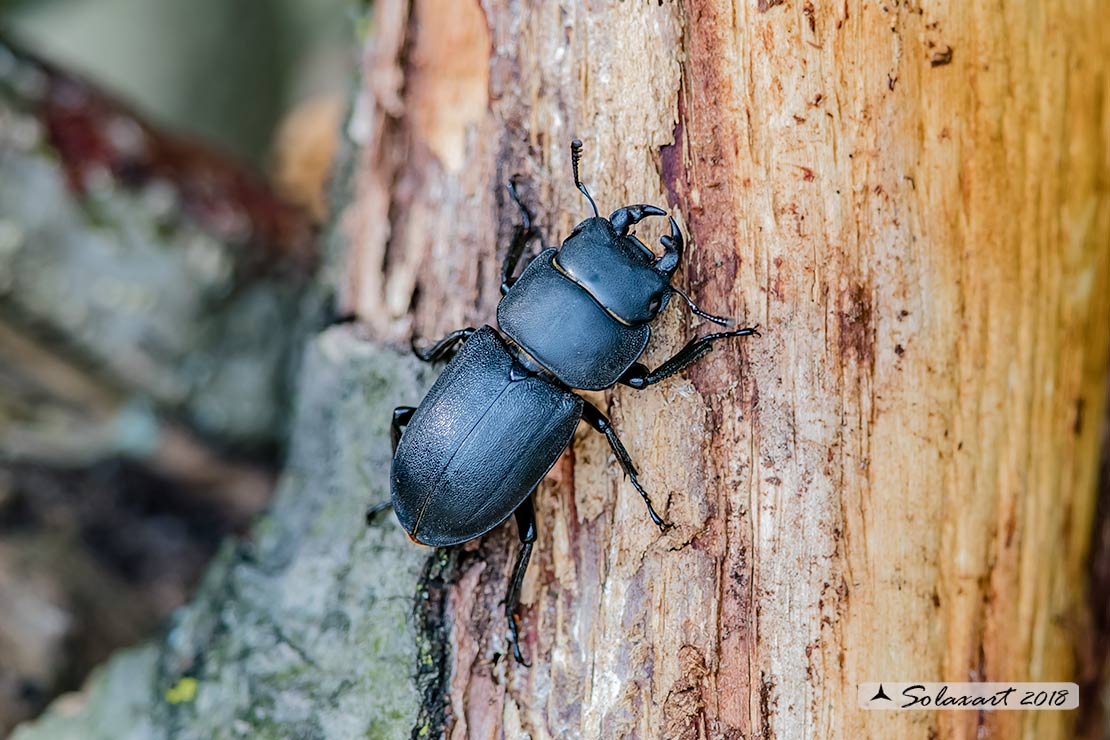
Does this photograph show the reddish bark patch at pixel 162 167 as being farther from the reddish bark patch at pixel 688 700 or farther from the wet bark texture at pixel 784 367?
the reddish bark patch at pixel 688 700

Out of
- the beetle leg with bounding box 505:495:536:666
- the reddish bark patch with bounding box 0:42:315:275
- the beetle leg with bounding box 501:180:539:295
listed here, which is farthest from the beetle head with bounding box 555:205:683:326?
the reddish bark patch with bounding box 0:42:315:275

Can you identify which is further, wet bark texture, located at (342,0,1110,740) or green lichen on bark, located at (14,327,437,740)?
green lichen on bark, located at (14,327,437,740)

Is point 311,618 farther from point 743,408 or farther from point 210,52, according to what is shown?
point 210,52

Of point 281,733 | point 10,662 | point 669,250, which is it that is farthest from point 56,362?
point 669,250

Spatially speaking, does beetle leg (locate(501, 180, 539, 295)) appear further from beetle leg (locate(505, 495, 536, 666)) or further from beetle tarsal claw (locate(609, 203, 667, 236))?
beetle leg (locate(505, 495, 536, 666))

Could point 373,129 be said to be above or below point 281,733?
above

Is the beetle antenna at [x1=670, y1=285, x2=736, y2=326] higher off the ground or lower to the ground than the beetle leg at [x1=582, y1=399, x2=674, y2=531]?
higher

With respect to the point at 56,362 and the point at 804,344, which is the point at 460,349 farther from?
the point at 56,362

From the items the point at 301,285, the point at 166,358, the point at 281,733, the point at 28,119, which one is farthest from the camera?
the point at 301,285

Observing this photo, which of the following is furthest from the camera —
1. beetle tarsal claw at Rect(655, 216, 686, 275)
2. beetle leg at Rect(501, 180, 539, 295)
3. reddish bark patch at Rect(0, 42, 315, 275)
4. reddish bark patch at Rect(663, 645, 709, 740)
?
Result: reddish bark patch at Rect(0, 42, 315, 275)
